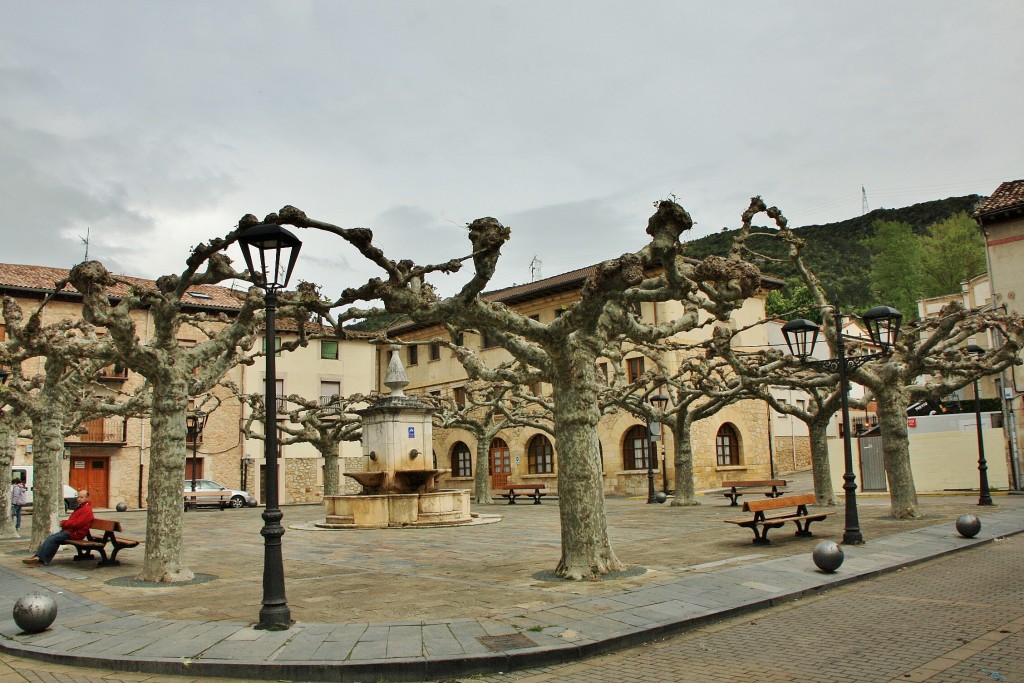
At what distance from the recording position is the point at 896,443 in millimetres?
17438

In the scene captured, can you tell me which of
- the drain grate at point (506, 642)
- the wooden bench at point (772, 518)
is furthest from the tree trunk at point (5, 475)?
the drain grate at point (506, 642)

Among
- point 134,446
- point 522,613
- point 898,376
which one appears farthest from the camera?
point 134,446

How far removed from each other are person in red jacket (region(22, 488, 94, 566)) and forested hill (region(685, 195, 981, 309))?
257ft

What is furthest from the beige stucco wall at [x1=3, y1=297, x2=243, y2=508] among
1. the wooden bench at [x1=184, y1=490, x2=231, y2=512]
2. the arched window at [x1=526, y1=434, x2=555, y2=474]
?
the arched window at [x1=526, y1=434, x2=555, y2=474]

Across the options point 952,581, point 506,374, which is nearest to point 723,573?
point 952,581

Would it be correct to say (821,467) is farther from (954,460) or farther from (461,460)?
(461,460)

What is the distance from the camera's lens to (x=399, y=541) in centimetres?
1673

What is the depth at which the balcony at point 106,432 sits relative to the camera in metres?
39.2

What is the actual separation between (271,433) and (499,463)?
3855cm

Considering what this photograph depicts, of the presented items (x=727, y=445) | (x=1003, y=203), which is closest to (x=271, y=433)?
(x=1003, y=203)

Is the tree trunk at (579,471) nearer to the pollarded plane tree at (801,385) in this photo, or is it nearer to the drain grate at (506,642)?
the drain grate at (506,642)

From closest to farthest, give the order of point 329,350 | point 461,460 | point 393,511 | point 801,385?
point 801,385
point 393,511
point 329,350
point 461,460

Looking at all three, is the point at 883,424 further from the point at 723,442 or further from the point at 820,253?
the point at 820,253

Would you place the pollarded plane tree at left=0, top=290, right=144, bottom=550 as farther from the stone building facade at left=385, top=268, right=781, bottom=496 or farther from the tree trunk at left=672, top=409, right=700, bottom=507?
the stone building facade at left=385, top=268, right=781, bottom=496
